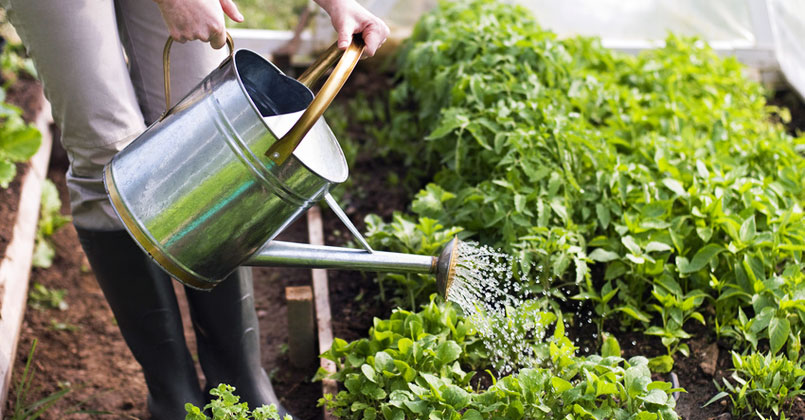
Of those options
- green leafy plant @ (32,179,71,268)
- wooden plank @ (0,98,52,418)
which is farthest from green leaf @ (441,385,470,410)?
green leafy plant @ (32,179,71,268)

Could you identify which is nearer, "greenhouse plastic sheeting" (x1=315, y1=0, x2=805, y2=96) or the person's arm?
the person's arm

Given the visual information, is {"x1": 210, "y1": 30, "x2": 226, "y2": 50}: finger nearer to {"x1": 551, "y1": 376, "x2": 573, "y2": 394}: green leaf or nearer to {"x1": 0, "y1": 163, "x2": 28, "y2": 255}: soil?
{"x1": 551, "y1": 376, "x2": 573, "y2": 394}: green leaf

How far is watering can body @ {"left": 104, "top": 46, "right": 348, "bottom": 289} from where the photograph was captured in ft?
4.52

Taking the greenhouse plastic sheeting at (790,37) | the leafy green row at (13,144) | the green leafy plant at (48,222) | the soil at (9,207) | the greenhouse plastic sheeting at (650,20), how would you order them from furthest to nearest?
the greenhouse plastic sheeting at (650,20) < the greenhouse plastic sheeting at (790,37) < the green leafy plant at (48,222) < the soil at (9,207) < the leafy green row at (13,144)

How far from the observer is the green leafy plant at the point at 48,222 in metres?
2.72

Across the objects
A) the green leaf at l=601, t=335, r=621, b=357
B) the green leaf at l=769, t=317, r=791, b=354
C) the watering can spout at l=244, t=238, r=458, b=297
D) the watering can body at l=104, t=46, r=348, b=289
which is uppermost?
the watering can body at l=104, t=46, r=348, b=289

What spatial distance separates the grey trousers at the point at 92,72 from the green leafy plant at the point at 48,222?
111 centimetres

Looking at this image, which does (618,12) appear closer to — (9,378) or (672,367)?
(672,367)

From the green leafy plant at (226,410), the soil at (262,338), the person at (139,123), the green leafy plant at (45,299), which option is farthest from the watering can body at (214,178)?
the green leafy plant at (45,299)

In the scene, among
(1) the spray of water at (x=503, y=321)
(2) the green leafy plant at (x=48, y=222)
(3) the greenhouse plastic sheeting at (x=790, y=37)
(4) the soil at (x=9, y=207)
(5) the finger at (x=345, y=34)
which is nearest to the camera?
(5) the finger at (x=345, y=34)

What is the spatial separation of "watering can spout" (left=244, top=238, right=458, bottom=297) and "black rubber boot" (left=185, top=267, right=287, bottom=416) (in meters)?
0.32

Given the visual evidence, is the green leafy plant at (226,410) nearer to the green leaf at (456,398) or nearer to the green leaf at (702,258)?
the green leaf at (456,398)

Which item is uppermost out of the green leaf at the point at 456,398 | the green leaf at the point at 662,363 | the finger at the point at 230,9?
the finger at the point at 230,9

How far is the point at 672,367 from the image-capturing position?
2012mm
